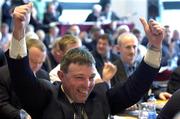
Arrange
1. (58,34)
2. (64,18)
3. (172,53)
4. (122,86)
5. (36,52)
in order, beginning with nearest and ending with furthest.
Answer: (122,86)
(36,52)
(172,53)
(58,34)
(64,18)

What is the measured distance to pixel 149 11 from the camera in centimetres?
1384

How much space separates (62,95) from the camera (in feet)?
7.04

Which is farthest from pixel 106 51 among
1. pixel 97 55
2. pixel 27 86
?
pixel 27 86

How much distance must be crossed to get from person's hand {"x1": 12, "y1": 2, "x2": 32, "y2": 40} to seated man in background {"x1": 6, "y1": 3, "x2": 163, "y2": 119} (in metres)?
0.02

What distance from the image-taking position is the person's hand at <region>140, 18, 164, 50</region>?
2.03m

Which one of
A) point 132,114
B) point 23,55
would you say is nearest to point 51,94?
point 23,55

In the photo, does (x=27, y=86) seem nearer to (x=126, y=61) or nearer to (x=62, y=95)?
(x=62, y=95)

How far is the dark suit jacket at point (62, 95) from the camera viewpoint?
189cm

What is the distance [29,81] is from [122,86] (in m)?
0.55

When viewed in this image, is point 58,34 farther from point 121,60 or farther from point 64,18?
point 121,60

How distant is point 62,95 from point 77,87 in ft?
0.50

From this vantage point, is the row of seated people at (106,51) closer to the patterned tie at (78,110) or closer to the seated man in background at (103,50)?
the seated man in background at (103,50)

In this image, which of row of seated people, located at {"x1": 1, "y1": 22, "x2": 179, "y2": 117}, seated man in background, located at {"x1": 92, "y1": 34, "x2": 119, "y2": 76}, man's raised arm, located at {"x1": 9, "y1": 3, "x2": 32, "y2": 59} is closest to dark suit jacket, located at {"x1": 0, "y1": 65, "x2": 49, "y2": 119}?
row of seated people, located at {"x1": 1, "y1": 22, "x2": 179, "y2": 117}

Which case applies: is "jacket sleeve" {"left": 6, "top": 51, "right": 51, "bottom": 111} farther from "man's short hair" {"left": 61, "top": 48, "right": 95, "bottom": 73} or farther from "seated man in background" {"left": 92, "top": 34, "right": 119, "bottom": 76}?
"seated man in background" {"left": 92, "top": 34, "right": 119, "bottom": 76}
